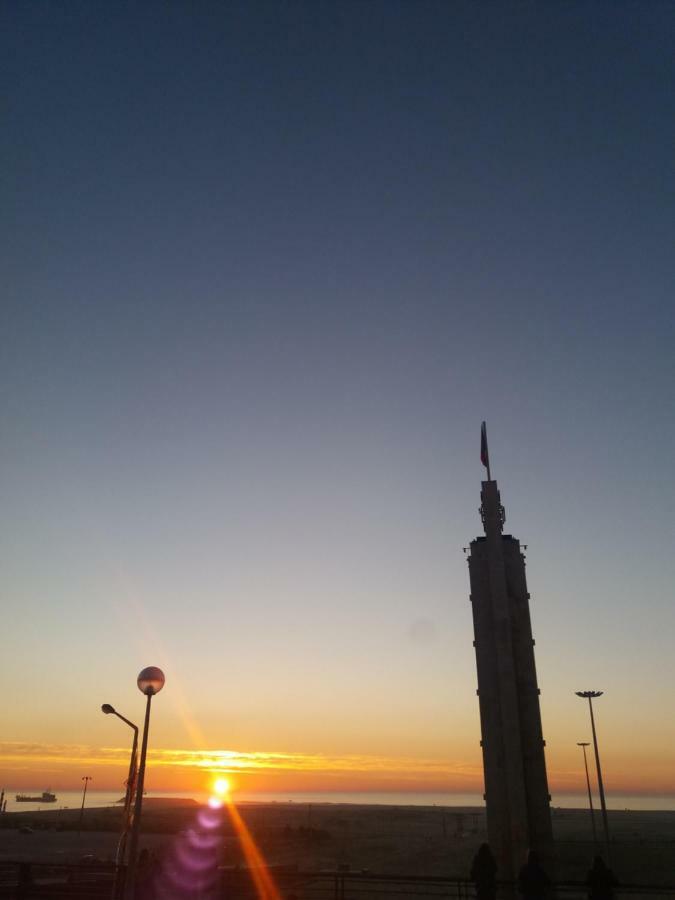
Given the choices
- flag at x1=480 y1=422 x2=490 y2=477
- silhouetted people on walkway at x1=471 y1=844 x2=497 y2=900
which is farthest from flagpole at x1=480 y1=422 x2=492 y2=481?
silhouetted people on walkway at x1=471 y1=844 x2=497 y2=900

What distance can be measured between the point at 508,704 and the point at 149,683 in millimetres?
17949

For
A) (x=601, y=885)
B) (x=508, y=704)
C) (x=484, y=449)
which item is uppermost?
(x=484, y=449)

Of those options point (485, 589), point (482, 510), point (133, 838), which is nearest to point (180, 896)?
point (133, 838)

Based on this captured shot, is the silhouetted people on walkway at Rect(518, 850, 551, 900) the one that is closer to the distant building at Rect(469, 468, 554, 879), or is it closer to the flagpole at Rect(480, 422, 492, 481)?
the distant building at Rect(469, 468, 554, 879)

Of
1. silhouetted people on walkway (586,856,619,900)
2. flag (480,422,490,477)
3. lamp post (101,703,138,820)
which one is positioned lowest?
silhouetted people on walkway (586,856,619,900)

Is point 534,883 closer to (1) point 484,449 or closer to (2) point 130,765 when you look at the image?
(2) point 130,765

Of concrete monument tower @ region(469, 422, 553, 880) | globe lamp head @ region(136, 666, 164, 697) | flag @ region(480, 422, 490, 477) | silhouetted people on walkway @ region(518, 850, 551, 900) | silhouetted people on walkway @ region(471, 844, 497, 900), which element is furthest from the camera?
flag @ region(480, 422, 490, 477)

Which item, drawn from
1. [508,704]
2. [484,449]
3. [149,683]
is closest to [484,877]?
[508,704]

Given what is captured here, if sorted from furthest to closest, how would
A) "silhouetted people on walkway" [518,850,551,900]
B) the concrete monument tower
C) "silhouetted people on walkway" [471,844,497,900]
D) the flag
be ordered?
the flag, the concrete monument tower, "silhouetted people on walkway" [471,844,497,900], "silhouetted people on walkway" [518,850,551,900]

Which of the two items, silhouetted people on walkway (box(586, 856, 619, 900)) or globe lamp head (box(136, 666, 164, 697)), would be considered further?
silhouetted people on walkway (box(586, 856, 619, 900))

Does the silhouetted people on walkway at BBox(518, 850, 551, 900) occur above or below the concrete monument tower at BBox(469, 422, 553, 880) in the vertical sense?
below

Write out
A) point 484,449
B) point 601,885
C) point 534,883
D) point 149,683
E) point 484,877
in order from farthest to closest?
point 484,449, point 484,877, point 601,885, point 534,883, point 149,683

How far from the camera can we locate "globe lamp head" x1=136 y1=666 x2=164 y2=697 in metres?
18.2

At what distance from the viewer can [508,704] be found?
30.3 meters
